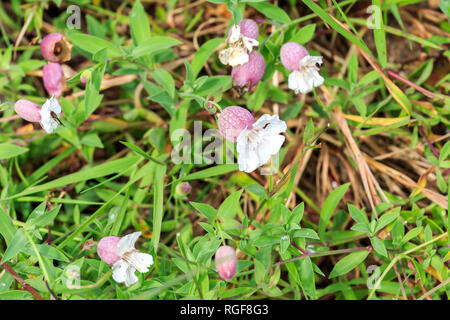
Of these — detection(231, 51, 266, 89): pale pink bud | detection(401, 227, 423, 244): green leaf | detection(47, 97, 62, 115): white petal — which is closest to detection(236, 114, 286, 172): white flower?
detection(231, 51, 266, 89): pale pink bud

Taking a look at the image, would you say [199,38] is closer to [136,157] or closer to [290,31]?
[290,31]

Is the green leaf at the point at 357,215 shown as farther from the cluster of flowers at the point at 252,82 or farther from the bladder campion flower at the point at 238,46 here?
the bladder campion flower at the point at 238,46

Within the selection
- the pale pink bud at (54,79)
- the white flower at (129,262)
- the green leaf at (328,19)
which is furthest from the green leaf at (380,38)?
the pale pink bud at (54,79)

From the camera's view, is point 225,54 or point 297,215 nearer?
point 297,215

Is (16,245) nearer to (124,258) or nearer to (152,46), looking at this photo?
(124,258)

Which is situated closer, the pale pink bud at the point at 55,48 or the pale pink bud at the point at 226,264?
the pale pink bud at the point at 226,264

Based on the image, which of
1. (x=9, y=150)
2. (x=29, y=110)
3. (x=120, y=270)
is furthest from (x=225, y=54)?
(x=9, y=150)
